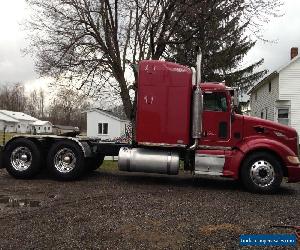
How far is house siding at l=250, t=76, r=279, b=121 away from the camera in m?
30.8

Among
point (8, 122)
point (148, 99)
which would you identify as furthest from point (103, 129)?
point (8, 122)

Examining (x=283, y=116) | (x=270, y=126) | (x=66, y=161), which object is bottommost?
(x=66, y=161)

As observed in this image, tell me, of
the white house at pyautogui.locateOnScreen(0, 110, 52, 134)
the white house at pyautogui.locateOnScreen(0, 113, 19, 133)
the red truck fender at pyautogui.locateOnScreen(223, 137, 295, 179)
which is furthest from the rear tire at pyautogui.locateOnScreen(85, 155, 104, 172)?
the white house at pyautogui.locateOnScreen(0, 113, 19, 133)

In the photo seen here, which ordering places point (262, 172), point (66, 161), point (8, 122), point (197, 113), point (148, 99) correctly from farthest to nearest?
point (8, 122) < point (66, 161) < point (148, 99) < point (197, 113) < point (262, 172)

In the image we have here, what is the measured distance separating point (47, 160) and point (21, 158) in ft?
2.67

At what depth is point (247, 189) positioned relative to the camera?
1112cm

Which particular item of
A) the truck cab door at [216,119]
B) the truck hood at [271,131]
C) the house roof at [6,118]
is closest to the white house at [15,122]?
Answer: the house roof at [6,118]

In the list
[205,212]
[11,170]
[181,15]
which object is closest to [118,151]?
[11,170]

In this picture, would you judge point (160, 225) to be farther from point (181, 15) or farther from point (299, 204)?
point (181, 15)

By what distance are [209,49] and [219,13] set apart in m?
2.57

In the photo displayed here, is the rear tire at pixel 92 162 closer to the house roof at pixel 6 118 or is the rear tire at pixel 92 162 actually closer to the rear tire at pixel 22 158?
the rear tire at pixel 22 158

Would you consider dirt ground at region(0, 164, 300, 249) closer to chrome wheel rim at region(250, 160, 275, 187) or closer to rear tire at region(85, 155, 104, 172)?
chrome wheel rim at region(250, 160, 275, 187)

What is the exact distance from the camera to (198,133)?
11.4m

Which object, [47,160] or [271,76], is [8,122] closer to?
[271,76]
